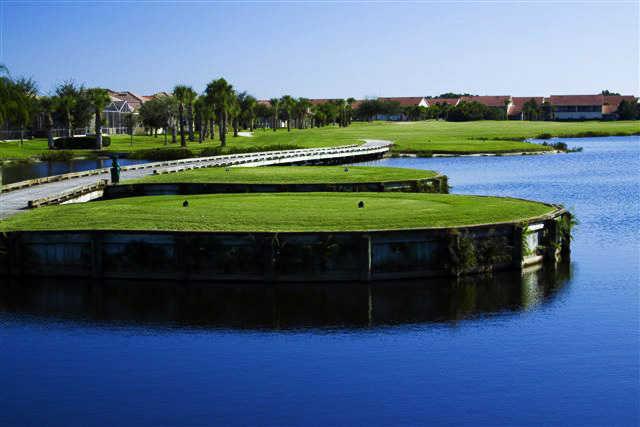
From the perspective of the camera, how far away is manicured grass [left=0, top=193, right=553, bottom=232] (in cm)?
3216

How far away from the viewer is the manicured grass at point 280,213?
3216 centimetres

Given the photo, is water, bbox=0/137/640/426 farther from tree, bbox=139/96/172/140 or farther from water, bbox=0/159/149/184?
tree, bbox=139/96/172/140

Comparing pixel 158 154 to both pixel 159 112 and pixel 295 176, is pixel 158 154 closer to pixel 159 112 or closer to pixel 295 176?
pixel 159 112

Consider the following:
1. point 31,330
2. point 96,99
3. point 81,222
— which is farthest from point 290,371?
point 96,99

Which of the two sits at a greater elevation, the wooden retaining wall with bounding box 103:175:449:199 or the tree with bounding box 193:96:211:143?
the tree with bounding box 193:96:211:143

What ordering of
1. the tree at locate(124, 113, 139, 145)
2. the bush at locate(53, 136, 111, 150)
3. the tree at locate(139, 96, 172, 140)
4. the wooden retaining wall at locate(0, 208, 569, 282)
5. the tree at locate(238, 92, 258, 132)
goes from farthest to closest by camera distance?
the tree at locate(238, 92, 258, 132) < the tree at locate(124, 113, 139, 145) < the tree at locate(139, 96, 172, 140) < the bush at locate(53, 136, 111, 150) < the wooden retaining wall at locate(0, 208, 569, 282)

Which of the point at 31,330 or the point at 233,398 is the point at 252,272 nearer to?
the point at 31,330

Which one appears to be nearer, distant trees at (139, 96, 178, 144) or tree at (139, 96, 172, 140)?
distant trees at (139, 96, 178, 144)

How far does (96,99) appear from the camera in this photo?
129 meters

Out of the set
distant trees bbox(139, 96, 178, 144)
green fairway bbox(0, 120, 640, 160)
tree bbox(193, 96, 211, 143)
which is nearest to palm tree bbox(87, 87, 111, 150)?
green fairway bbox(0, 120, 640, 160)

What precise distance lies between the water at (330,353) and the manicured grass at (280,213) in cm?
315

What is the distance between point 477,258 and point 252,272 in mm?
7379

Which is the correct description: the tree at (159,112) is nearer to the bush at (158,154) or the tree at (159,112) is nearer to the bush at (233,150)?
the bush at (158,154)

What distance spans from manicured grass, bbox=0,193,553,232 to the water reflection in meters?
2.73
